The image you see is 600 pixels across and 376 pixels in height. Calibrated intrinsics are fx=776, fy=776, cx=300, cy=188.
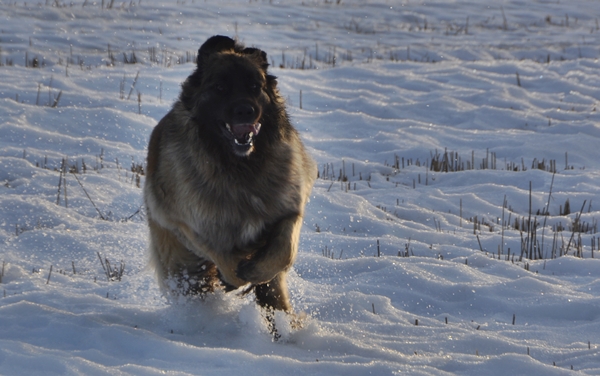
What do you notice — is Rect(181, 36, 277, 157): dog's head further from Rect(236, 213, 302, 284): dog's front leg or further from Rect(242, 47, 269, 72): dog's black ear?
Rect(236, 213, 302, 284): dog's front leg

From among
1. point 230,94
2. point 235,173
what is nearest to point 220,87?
point 230,94

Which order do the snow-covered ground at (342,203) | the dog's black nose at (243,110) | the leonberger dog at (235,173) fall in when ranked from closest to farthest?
the snow-covered ground at (342,203), the dog's black nose at (243,110), the leonberger dog at (235,173)

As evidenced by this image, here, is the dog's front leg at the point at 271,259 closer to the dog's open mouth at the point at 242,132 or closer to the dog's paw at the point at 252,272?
the dog's paw at the point at 252,272

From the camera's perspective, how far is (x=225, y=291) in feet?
15.4

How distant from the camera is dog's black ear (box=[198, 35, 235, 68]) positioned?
15.1 feet

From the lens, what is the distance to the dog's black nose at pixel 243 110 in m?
4.20

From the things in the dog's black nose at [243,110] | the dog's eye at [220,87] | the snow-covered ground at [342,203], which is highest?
the dog's eye at [220,87]

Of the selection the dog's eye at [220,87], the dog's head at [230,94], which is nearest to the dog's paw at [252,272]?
the dog's head at [230,94]

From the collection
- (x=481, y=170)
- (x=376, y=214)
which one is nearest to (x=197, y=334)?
(x=376, y=214)

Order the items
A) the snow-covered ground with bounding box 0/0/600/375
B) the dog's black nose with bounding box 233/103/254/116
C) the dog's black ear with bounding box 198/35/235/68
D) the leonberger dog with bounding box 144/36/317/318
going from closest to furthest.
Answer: the snow-covered ground with bounding box 0/0/600/375
the dog's black nose with bounding box 233/103/254/116
the leonberger dog with bounding box 144/36/317/318
the dog's black ear with bounding box 198/35/235/68

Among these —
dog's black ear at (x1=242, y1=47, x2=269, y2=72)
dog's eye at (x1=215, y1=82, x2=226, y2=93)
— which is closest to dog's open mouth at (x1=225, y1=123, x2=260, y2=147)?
dog's eye at (x1=215, y1=82, x2=226, y2=93)

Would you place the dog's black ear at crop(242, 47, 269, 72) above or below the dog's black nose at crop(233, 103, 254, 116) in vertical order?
above

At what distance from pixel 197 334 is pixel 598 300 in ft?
8.41

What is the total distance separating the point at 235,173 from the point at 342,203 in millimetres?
3346
